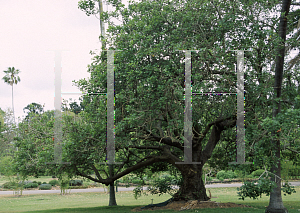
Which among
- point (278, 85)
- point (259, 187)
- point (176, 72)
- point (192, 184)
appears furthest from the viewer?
point (192, 184)

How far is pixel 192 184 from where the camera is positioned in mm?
15812

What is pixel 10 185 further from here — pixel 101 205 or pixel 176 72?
pixel 176 72

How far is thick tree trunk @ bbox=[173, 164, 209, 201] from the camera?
51.7 ft

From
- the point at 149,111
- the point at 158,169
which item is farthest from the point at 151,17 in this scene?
the point at 158,169

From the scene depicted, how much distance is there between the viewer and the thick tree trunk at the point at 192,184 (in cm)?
1576

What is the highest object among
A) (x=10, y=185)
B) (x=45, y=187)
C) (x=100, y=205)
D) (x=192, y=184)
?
(x=192, y=184)

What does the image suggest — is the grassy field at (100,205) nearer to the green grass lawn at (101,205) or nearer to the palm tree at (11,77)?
the green grass lawn at (101,205)

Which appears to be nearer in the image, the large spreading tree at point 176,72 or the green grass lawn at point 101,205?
the large spreading tree at point 176,72

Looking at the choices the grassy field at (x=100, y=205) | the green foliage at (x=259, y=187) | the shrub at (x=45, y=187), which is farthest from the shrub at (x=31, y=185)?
the green foliage at (x=259, y=187)

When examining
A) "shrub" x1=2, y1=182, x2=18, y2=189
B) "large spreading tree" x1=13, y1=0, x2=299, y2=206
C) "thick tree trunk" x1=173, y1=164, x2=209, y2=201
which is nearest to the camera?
"large spreading tree" x1=13, y1=0, x2=299, y2=206

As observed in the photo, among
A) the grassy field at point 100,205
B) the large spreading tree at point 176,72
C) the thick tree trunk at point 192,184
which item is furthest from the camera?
the grassy field at point 100,205

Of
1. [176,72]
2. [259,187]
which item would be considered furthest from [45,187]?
[259,187]

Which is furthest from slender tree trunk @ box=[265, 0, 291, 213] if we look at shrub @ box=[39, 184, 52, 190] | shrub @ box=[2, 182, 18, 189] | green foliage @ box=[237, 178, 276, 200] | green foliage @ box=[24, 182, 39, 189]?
green foliage @ box=[24, 182, 39, 189]

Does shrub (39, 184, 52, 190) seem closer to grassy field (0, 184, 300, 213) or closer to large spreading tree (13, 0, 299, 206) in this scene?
grassy field (0, 184, 300, 213)
